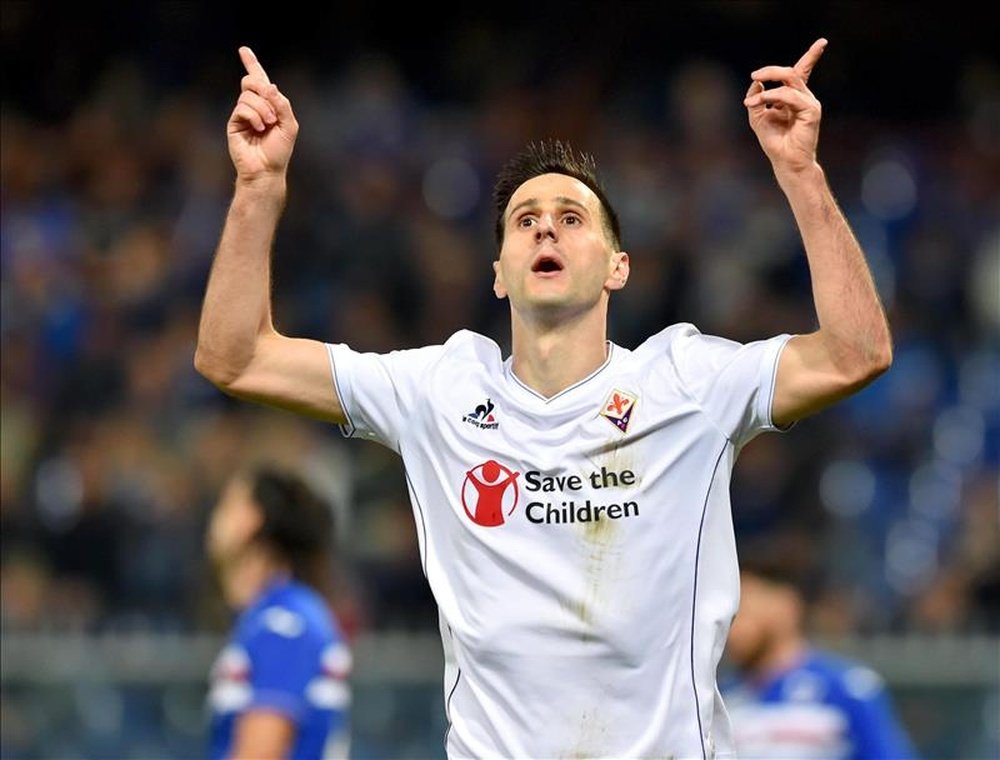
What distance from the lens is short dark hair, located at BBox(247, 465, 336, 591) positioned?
21.5 ft

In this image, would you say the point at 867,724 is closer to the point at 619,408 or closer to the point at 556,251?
the point at 619,408

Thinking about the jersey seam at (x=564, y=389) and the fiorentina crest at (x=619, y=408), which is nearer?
the fiorentina crest at (x=619, y=408)

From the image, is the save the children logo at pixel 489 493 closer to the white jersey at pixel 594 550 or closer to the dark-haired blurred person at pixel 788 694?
the white jersey at pixel 594 550

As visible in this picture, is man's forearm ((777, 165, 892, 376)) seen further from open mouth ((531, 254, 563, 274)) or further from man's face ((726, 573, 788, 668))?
man's face ((726, 573, 788, 668))

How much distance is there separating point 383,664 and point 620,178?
478cm

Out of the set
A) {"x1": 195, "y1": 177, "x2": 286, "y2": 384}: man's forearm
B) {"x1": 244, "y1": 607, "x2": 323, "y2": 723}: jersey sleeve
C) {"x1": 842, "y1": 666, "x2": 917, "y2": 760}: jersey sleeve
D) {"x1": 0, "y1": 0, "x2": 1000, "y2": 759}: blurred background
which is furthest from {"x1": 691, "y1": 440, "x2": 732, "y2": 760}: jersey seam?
{"x1": 0, "y1": 0, "x2": 1000, "y2": 759}: blurred background

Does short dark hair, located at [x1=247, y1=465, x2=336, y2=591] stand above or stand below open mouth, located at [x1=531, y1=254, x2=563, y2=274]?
A: below

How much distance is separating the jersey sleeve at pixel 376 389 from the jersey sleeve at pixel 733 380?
598mm

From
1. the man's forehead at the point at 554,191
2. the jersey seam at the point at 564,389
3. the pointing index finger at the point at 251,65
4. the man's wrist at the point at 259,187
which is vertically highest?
the pointing index finger at the point at 251,65

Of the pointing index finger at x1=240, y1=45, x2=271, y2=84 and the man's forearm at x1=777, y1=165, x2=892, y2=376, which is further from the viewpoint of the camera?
the pointing index finger at x1=240, y1=45, x2=271, y2=84

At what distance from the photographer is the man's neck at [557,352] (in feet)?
15.0

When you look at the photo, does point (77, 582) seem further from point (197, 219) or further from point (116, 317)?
point (197, 219)

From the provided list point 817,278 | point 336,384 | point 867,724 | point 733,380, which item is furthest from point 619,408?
point 867,724

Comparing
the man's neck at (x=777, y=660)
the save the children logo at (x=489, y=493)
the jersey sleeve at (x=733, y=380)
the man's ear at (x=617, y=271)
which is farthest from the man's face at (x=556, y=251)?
the man's neck at (x=777, y=660)
